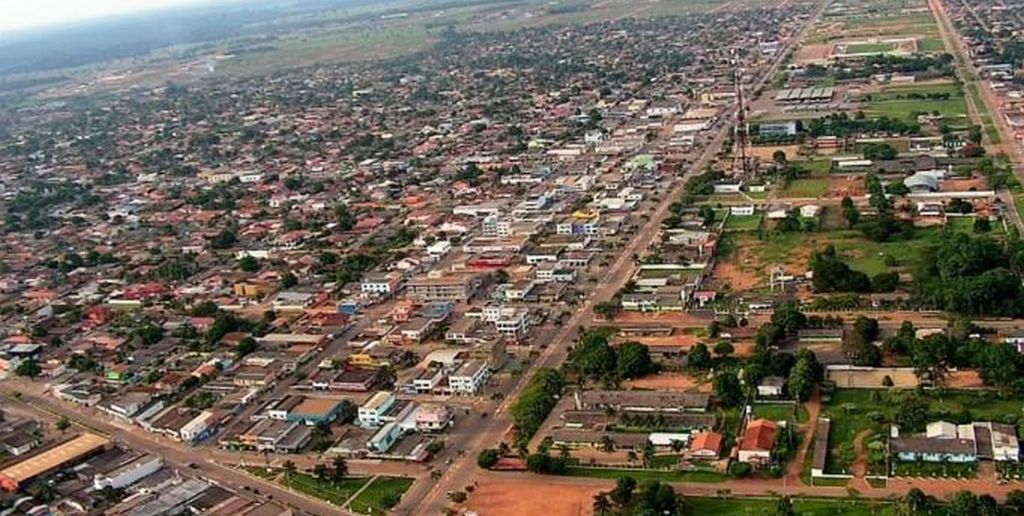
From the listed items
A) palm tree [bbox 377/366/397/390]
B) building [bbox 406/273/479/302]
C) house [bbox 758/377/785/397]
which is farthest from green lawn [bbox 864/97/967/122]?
palm tree [bbox 377/366/397/390]

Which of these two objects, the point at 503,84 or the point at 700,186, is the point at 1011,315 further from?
the point at 503,84

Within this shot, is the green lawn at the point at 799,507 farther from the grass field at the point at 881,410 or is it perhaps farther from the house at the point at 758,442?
the grass field at the point at 881,410

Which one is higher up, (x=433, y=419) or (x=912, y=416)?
(x=433, y=419)

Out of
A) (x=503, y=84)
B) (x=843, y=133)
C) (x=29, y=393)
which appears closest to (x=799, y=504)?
(x=29, y=393)

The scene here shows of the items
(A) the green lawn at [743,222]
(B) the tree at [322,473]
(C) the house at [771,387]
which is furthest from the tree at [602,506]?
(A) the green lawn at [743,222]

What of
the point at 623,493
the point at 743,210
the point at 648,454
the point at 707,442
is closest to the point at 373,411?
the point at 648,454

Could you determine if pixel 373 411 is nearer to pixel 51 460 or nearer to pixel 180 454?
pixel 180 454

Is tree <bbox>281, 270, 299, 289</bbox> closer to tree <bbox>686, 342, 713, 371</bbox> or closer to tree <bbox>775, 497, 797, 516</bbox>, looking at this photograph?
tree <bbox>686, 342, 713, 371</bbox>
